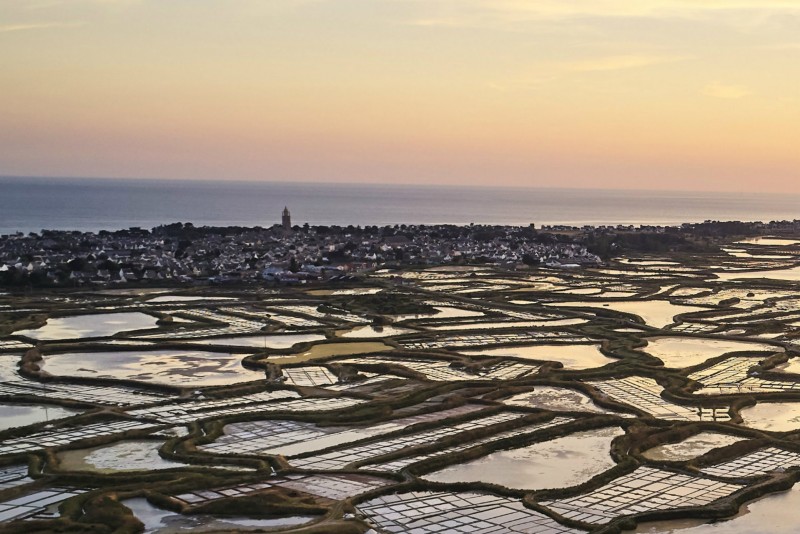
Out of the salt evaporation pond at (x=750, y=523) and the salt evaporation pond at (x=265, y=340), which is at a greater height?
the salt evaporation pond at (x=265, y=340)

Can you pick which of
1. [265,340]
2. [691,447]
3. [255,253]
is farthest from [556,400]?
[255,253]

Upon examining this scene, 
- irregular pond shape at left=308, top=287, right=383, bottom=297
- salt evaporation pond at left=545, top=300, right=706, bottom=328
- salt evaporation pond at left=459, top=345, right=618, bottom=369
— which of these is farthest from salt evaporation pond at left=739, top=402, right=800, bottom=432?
irregular pond shape at left=308, top=287, right=383, bottom=297

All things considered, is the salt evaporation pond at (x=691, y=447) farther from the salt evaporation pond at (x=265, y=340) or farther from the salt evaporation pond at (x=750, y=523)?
the salt evaporation pond at (x=265, y=340)

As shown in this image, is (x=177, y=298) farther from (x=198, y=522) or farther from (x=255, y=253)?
(x=198, y=522)

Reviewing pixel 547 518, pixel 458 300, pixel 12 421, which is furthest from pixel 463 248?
pixel 547 518

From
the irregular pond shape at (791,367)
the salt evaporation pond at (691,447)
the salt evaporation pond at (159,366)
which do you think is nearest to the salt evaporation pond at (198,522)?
the salt evaporation pond at (691,447)

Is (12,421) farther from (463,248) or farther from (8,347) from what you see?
(463,248)
